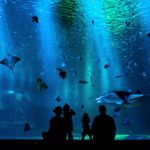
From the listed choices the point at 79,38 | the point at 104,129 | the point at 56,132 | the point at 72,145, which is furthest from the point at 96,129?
the point at 79,38

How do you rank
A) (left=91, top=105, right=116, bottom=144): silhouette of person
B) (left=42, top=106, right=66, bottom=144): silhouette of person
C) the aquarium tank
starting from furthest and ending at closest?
1. the aquarium tank
2. (left=42, top=106, right=66, bottom=144): silhouette of person
3. (left=91, top=105, right=116, bottom=144): silhouette of person

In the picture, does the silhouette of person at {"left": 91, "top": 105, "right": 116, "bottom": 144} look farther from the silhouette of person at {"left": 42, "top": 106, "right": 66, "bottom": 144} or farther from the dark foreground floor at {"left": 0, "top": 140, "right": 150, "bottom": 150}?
the silhouette of person at {"left": 42, "top": 106, "right": 66, "bottom": 144}

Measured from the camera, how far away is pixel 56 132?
648cm

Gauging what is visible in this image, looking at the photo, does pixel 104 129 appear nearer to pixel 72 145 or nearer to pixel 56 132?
pixel 72 145

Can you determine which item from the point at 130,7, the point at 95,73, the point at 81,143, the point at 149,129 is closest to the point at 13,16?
the point at 130,7

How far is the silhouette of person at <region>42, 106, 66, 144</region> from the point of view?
20.9 feet

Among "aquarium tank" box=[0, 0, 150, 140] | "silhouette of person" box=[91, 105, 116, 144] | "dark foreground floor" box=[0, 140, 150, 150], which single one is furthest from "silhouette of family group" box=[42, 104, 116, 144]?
"aquarium tank" box=[0, 0, 150, 140]

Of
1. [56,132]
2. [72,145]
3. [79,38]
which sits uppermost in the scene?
[79,38]

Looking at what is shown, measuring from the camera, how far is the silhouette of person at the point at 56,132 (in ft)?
20.9

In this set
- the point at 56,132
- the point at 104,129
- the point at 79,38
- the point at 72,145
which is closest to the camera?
the point at 104,129

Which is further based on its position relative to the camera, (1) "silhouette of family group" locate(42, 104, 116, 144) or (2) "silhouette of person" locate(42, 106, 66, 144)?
(2) "silhouette of person" locate(42, 106, 66, 144)

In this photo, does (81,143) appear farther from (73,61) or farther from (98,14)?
(73,61)

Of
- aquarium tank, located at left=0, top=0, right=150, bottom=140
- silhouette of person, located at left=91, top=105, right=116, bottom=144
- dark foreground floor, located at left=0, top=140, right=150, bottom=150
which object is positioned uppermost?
aquarium tank, located at left=0, top=0, right=150, bottom=140

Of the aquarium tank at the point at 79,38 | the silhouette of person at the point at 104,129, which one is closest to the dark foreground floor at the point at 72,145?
the silhouette of person at the point at 104,129
